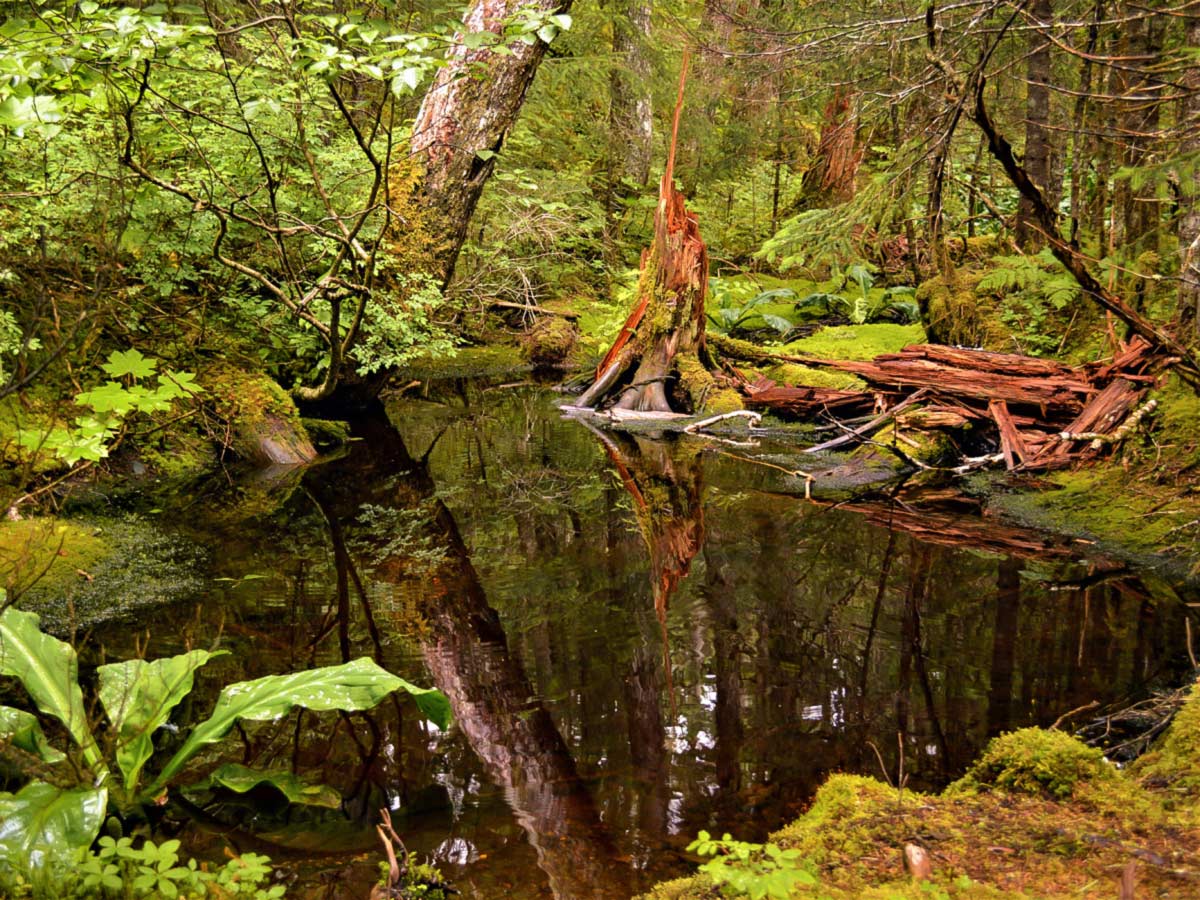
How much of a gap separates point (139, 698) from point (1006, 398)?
21.2 feet

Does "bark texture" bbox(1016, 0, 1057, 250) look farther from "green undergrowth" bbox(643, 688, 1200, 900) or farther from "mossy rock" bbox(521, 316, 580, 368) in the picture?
"green undergrowth" bbox(643, 688, 1200, 900)

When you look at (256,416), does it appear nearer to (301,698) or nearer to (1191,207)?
(301,698)

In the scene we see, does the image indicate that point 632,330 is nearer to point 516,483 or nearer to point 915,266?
point 516,483

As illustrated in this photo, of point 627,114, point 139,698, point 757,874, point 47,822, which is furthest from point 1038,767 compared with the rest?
point 627,114

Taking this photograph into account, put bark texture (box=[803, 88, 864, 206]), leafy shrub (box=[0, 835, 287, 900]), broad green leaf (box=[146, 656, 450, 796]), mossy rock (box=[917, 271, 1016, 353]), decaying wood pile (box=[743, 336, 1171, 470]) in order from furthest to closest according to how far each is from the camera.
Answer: bark texture (box=[803, 88, 864, 206]), mossy rock (box=[917, 271, 1016, 353]), decaying wood pile (box=[743, 336, 1171, 470]), broad green leaf (box=[146, 656, 450, 796]), leafy shrub (box=[0, 835, 287, 900])

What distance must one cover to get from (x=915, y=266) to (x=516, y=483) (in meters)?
7.83

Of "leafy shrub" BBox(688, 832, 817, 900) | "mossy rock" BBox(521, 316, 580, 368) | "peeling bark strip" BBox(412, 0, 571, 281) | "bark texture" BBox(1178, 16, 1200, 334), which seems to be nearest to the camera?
"leafy shrub" BBox(688, 832, 817, 900)

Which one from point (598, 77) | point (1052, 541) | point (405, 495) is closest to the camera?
point (1052, 541)

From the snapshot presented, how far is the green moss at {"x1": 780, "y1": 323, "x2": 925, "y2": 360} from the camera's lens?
1050cm

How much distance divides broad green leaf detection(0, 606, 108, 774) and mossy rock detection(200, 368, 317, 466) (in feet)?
15.0

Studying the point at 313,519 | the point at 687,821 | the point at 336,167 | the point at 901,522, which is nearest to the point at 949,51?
the point at 901,522

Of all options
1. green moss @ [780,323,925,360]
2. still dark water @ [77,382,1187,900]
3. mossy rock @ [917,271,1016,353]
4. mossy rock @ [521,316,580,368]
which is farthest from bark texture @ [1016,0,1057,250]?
mossy rock @ [521,316,580,368]

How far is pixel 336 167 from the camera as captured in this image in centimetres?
731

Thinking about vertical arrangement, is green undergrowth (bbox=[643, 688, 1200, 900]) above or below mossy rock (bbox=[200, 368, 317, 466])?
below
